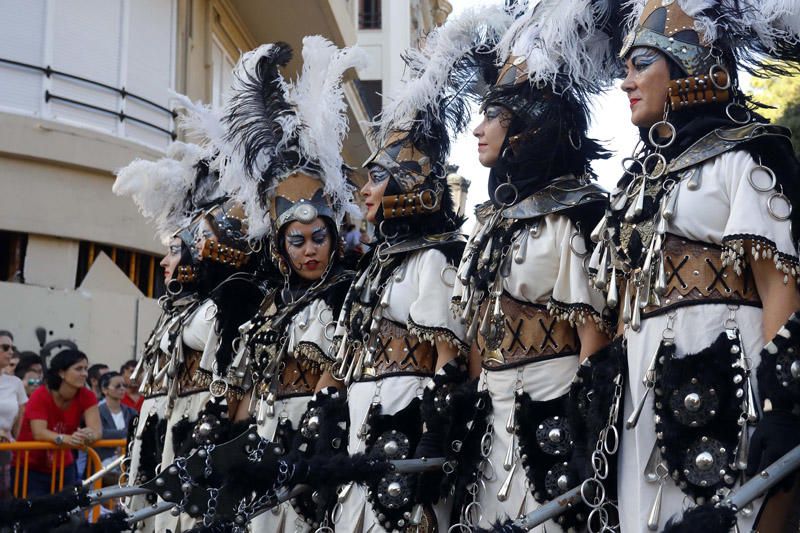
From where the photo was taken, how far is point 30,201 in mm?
12227

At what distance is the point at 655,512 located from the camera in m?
3.52

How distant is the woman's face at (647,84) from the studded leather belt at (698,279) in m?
0.48

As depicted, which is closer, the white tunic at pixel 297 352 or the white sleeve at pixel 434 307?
the white sleeve at pixel 434 307

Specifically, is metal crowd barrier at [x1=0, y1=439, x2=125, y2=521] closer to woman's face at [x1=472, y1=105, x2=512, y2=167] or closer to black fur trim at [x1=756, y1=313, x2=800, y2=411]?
woman's face at [x1=472, y1=105, x2=512, y2=167]

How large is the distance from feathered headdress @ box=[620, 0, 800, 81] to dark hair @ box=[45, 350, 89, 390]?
17.9 feet

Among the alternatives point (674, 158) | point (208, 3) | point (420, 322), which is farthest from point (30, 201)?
point (674, 158)

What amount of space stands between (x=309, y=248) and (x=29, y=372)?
4.18m

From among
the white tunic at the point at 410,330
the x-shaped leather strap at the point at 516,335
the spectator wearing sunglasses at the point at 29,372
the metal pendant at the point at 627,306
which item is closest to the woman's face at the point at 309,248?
the white tunic at the point at 410,330

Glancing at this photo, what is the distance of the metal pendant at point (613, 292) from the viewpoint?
3.92 meters

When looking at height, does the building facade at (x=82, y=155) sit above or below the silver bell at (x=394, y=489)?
above

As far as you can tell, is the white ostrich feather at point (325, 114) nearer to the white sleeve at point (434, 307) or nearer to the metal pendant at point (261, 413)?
the metal pendant at point (261, 413)

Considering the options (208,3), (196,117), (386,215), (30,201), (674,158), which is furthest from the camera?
(208,3)

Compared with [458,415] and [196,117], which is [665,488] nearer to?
[458,415]

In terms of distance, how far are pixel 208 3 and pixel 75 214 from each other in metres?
3.97
